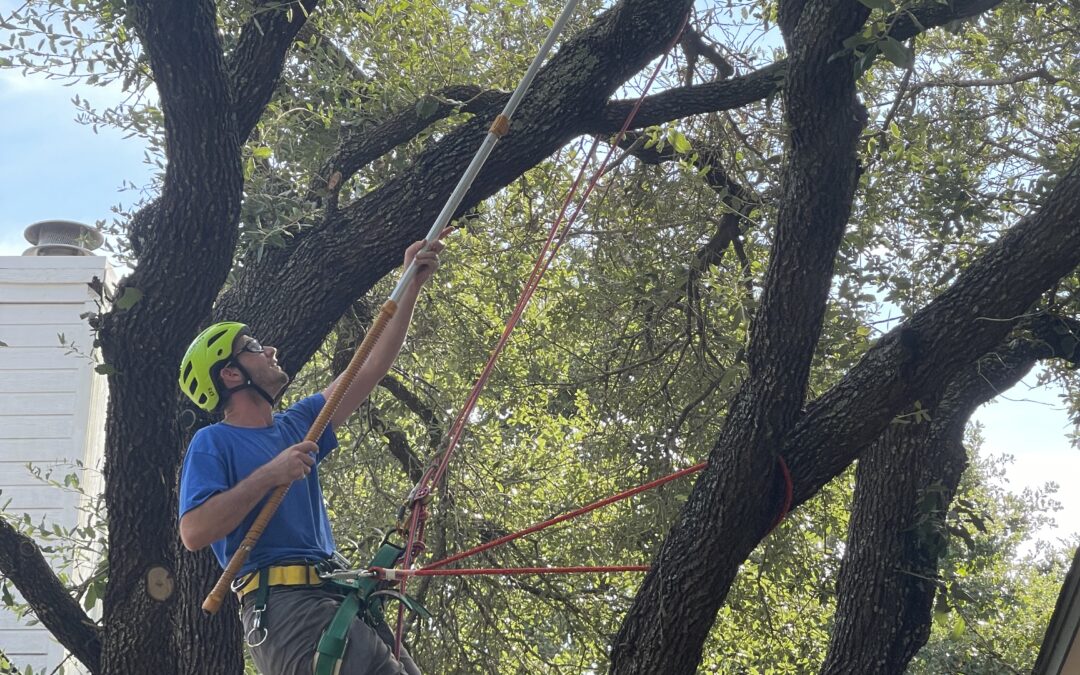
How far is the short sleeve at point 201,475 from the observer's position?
3.44m

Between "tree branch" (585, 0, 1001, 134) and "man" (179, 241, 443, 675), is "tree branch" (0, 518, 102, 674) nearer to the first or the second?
"man" (179, 241, 443, 675)

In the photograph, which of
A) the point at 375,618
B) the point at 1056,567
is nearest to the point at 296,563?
the point at 375,618

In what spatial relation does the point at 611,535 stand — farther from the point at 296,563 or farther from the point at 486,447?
the point at 296,563

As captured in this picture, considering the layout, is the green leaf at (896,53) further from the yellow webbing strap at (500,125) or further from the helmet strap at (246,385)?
the helmet strap at (246,385)

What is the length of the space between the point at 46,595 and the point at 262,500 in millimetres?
2107

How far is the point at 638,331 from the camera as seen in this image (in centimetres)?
762

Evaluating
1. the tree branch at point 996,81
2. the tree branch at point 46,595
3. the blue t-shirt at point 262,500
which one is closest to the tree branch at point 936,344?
the tree branch at point 996,81

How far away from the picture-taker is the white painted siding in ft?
40.8

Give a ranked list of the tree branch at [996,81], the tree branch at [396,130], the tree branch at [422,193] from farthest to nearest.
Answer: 1. the tree branch at [996,81]
2. the tree branch at [396,130]
3. the tree branch at [422,193]

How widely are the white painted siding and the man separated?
898 cm

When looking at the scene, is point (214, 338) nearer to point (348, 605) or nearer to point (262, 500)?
point (262, 500)

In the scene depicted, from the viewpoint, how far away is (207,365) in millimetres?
4004

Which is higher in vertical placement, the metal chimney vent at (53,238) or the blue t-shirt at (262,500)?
the metal chimney vent at (53,238)

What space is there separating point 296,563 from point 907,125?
4.72 meters
